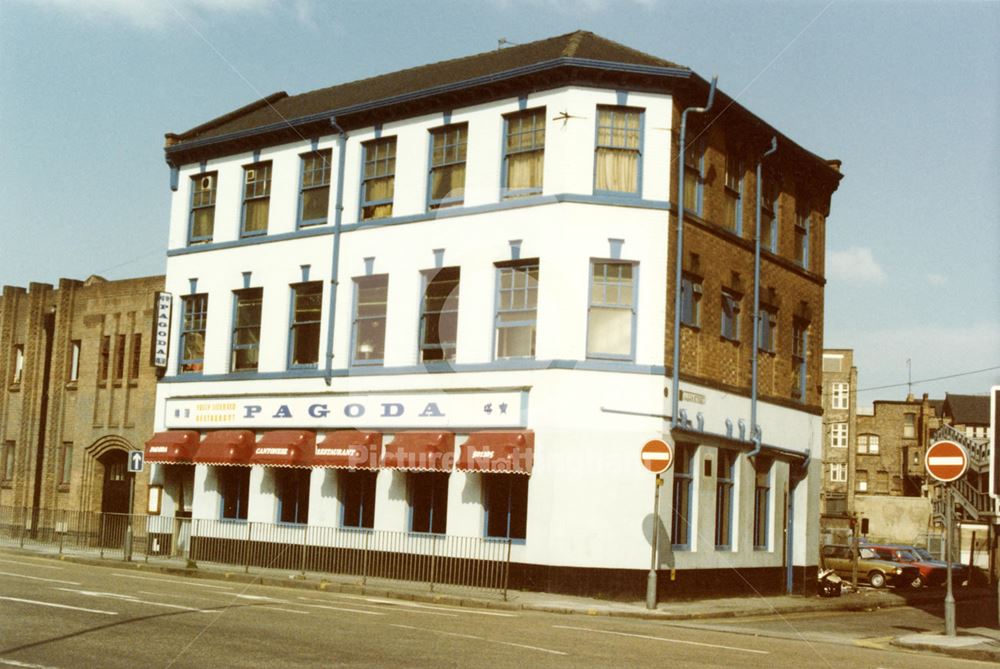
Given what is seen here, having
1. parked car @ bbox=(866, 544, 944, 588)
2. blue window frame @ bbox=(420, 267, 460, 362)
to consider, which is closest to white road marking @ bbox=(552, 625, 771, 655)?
blue window frame @ bbox=(420, 267, 460, 362)

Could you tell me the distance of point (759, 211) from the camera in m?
30.1

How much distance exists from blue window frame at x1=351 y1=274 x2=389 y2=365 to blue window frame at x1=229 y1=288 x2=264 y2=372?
358cm

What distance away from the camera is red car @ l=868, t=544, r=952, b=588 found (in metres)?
42.8

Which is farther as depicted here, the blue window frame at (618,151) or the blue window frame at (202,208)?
the blue window frame at (202,208)

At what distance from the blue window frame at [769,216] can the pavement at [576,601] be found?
917 centimetres

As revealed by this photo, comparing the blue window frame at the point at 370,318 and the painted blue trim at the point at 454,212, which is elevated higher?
the painted blue trim at the point at 454,212

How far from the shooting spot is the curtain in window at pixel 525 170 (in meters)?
26.7

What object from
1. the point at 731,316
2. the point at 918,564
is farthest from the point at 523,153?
→ the point at 918,564

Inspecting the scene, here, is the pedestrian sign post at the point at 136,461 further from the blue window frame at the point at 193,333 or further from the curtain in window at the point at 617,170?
the curtain in window at the point at 617,170

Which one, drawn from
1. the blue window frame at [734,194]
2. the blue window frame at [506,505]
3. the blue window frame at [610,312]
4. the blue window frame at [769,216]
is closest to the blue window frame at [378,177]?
the blue window frame at [610,312]

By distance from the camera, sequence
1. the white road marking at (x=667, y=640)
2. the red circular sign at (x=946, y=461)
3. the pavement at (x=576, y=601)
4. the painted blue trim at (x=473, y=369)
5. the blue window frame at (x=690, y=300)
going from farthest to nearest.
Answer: the blue window frame at (x=690, y=300) < the painted blue trim at (x=473, y=369) < the red circular sign at (x=946, y=461) < the pavement at (x=576, y=601) < the white road marking at (x=667, y=640)

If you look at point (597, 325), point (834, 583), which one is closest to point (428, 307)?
point (597, 325)

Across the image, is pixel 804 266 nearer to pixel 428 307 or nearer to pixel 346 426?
pixel 428 307

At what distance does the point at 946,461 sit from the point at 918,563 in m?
25.6
